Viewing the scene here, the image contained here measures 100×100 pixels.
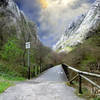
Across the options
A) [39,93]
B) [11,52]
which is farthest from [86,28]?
[39,93]

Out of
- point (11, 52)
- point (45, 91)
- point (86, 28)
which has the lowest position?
point (45, 91)

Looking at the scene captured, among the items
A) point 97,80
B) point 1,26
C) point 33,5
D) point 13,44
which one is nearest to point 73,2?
point 33,5

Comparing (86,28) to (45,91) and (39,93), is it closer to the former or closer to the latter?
(45,91)

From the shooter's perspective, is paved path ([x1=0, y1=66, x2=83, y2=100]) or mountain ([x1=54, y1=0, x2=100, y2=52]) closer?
paved path ([x1=0, y1=66, x2=83, y2=100])

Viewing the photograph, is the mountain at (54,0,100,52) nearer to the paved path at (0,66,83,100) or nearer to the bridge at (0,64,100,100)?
the bridge at (0,64,100,100)

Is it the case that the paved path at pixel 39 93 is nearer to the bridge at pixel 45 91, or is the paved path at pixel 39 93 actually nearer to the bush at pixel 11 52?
the bridge at pixel 45 91

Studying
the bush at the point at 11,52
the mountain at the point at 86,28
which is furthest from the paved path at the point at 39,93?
the bush at the point at 11,52

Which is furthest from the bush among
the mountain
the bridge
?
the bridge

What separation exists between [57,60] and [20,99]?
51228 mm

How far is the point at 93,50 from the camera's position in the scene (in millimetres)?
9102

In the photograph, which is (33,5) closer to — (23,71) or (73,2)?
(23,71)

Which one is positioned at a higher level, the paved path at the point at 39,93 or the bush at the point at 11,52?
the bush at the point at 11,52

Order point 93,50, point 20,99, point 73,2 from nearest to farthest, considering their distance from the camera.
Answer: point 20,99
point 93,50
point 73,2

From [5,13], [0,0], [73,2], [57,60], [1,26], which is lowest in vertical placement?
[57,60]
